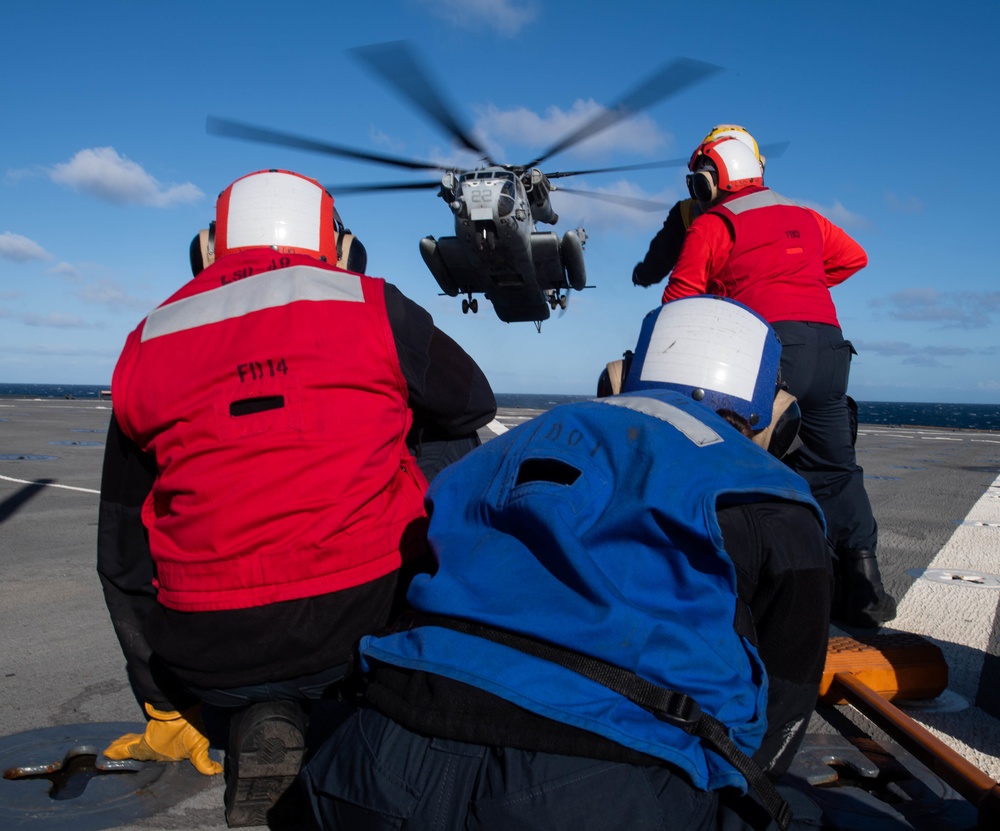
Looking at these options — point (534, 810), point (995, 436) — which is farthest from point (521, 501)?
point (995, 436)

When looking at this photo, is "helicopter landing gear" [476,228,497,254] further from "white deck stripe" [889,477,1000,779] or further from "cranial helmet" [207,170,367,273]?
"cranial helmet" [207,170,367,273]

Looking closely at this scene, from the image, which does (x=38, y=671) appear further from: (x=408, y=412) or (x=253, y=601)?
(x=408, y=412)

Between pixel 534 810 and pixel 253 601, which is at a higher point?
pixel 253 601

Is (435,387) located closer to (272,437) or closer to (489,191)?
(272,437)

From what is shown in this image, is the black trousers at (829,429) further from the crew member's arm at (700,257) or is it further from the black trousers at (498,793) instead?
the black trousers at (498,793)

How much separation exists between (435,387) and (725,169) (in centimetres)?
256

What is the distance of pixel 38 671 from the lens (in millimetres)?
3332

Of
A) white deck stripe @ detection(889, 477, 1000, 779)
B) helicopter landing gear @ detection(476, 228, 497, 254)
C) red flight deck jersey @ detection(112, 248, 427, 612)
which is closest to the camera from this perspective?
red flight deck jersey @ detection(112, 248, 427, 612)

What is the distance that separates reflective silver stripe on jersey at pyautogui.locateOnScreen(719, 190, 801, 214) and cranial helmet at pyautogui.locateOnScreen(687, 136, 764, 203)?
22cm

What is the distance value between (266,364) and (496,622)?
100 centimetres

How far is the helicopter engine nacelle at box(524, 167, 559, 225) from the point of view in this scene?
1811 cm

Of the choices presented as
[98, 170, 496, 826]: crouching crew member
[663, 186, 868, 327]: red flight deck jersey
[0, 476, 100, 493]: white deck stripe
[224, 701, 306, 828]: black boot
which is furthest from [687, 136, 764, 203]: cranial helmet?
[0, 476, 100, 493]: white deck stripe

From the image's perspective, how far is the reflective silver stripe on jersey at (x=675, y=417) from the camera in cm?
165

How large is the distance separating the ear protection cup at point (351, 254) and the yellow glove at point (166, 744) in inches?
62.9
